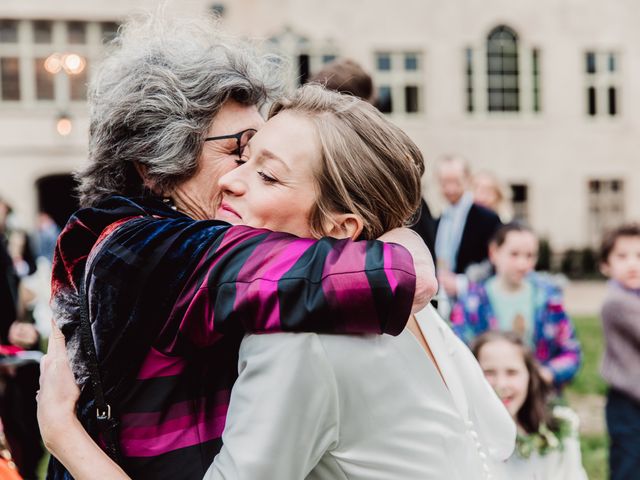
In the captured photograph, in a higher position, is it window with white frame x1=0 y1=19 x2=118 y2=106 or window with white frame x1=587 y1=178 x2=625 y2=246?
window with white frame x1=0 y1=19 x2=118 y2=106

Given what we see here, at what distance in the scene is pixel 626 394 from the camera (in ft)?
15.6

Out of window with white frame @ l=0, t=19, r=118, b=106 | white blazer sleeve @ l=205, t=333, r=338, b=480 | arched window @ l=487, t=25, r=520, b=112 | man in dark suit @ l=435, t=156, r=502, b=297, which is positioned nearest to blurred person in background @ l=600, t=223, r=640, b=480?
man in dark suit @ l=435, t=156, r=502, b=297

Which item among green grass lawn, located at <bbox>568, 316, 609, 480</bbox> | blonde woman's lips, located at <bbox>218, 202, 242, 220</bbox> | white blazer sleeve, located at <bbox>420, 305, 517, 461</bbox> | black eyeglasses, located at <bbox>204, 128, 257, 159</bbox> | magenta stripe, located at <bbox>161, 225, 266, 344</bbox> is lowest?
green grass lawn, located at <bbox>568, 316, 609, 480</bbox>

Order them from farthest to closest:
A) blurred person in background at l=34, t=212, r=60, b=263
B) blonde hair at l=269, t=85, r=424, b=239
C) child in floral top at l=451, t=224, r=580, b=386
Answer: blurred person in background at l=34, t=212, r=60, b=263, child in floral top at l=451, t=224, r=580, b=386, blonde hair at l=269, t=85, r=424, b=239

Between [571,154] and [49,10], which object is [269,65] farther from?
[571,154]

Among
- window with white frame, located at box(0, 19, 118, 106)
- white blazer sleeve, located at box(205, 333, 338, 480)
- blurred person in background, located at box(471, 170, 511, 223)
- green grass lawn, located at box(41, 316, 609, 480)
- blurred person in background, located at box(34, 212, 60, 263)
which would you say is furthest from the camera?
window with white frame, located at box(0, 19, 118, 106)

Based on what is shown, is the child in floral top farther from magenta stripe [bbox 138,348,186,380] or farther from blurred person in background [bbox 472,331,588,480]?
magenta stripe [bbox 138,348,186,380]

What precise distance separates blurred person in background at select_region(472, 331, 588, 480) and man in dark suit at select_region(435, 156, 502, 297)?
228 centimetres

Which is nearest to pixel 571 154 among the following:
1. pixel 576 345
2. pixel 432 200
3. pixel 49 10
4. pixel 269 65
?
pixel 432 200

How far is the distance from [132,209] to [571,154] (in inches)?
917

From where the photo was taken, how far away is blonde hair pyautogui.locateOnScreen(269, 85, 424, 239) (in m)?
1.60

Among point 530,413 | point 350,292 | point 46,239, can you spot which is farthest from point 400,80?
point 350,292

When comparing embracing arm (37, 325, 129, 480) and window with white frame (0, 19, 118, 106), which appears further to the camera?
window with white frame (0, 19, 118, 106)

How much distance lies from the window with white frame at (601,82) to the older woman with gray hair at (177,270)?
23.5 meters
